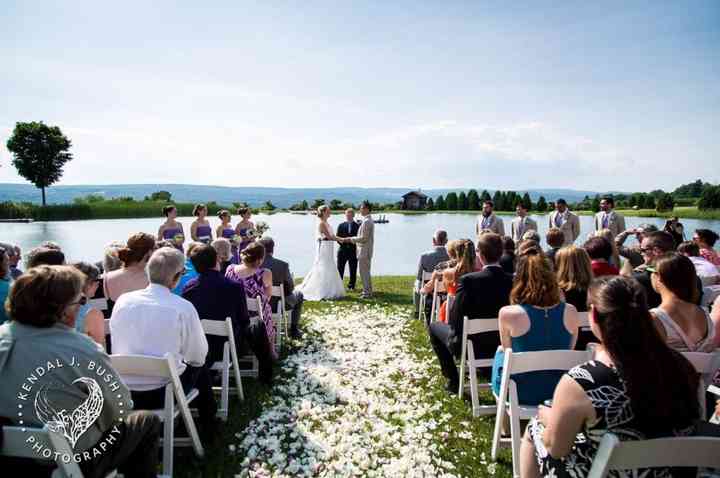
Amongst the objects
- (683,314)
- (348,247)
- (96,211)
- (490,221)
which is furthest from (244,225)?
(96,211)

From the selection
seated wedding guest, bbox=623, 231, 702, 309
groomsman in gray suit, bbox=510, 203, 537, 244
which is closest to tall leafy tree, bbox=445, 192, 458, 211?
groomsman in gray suit, bbox=510, 203, 537, 244

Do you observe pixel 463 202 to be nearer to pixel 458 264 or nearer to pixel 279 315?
pixel 458 264

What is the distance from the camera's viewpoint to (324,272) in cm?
1019

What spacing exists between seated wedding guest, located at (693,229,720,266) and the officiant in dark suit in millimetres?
6750

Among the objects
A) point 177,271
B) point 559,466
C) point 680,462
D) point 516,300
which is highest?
point 177,271

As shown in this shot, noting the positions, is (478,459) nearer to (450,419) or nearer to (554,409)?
(450,419)

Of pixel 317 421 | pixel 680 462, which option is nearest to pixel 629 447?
pixel 680 462

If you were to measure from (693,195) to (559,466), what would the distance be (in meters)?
56.7

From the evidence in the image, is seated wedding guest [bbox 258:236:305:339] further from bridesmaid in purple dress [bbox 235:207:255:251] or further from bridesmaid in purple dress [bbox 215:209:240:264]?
bridesmaid in purple dress [bbox 235:207:255:251]

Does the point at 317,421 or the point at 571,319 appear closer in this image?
the point at 571,319

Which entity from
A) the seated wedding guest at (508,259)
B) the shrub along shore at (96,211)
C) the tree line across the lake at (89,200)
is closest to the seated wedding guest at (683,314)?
the seated wedding guest at (508,259)

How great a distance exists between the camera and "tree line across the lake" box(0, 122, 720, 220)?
23.9 metres

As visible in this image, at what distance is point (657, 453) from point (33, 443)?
2.79m

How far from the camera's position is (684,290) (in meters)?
3.15
